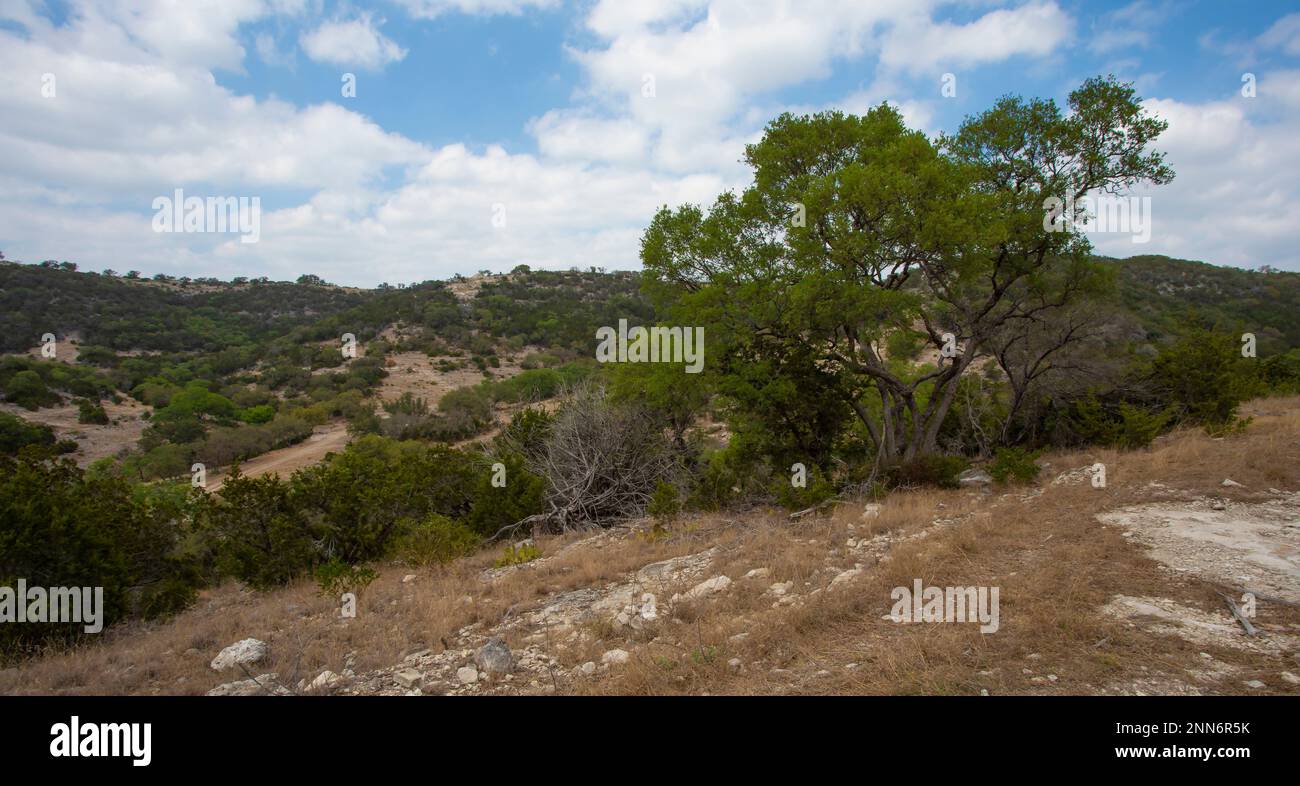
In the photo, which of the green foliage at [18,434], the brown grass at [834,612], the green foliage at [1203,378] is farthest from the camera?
the green foliage at [18,434]

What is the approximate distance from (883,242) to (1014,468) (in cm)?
415

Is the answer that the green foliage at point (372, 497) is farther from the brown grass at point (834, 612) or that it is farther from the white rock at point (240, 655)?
the white rock at point (240, 655)

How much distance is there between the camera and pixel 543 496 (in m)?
11.9

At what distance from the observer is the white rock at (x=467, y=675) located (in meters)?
4.42

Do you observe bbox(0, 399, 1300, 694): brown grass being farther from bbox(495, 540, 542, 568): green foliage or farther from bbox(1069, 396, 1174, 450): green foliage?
bbox(1069, 396, 1174, 450): green foliage

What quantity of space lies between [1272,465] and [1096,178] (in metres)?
5.63

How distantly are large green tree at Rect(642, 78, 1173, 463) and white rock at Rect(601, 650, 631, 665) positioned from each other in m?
6.27

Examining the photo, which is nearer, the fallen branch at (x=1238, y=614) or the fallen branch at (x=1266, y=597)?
the fallen branch at (x=1238, y=614)

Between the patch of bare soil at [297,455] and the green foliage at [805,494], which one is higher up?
the green foliage at [805,494]

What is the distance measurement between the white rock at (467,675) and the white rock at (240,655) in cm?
215

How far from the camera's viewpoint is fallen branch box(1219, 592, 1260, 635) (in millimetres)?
3698

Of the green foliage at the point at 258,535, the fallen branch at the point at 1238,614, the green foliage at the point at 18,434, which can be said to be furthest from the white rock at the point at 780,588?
the green foliage at the point at 18,434

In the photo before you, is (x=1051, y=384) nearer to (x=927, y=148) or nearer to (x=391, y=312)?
(x=927, y=148)

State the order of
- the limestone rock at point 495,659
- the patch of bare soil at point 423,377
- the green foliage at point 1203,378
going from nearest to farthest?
the limestone rock at point 495,659
the green foliage at point 1203,378
the patch of bare soil at point 423,377
